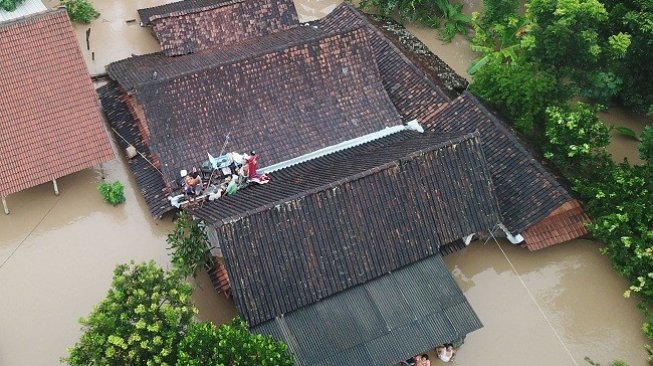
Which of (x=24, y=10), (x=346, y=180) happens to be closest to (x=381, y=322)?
(x=346, y=180)

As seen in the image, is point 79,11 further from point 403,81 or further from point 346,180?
point 346,180

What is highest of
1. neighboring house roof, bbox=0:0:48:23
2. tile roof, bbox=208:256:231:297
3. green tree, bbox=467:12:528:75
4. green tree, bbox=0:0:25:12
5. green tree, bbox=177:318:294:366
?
green tree, bbox=0:0:25:12

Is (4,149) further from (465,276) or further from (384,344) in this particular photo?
(465,276)

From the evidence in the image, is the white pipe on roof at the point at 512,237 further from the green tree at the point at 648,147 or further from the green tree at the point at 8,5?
the green tree at the point at 8,5

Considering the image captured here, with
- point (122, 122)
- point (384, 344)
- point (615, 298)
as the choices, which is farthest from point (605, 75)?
point (122, 122)

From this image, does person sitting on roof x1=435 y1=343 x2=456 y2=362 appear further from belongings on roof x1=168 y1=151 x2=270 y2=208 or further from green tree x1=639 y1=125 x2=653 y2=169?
green tree x1=639 y1=125 x2=653 y2=169

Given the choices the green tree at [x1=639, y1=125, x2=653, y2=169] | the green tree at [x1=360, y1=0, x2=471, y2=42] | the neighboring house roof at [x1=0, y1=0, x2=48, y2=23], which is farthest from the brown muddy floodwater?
the green tree at [x1=360, y1=0, x2=471, y2=42]
